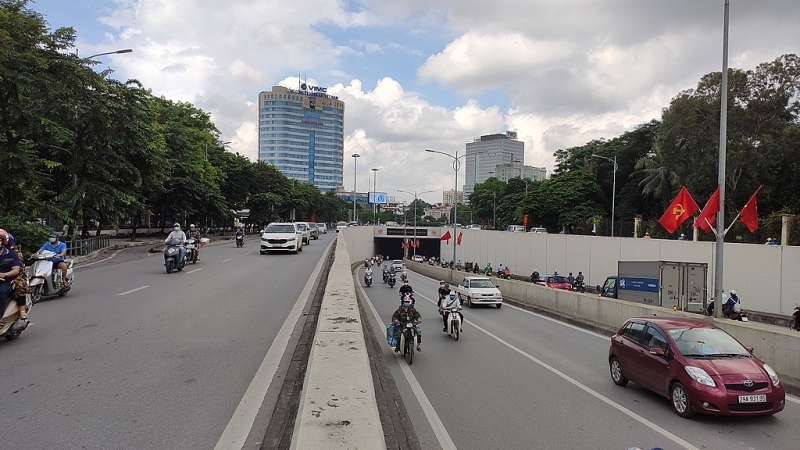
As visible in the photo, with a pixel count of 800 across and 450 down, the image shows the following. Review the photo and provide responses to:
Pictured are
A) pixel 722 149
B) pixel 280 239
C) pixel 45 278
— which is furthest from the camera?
pixel 280 239

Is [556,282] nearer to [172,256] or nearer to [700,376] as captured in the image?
[172,256]

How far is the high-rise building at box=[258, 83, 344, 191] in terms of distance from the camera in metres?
187

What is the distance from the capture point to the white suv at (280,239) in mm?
32219

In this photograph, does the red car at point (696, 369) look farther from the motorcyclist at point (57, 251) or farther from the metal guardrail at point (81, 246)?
the metal guardrail at point (81, 246)

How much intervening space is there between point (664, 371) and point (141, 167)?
33061 mm

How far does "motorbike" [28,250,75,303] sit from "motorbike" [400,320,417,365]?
8280 millimetres

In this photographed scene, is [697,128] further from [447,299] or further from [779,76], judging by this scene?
[447,299]

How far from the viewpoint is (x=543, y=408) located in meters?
7.99

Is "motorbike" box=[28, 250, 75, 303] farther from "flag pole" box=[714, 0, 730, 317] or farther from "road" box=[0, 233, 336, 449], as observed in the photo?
"flag pole" box=[714, 0, 730, 317]

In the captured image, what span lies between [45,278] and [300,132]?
18196cm

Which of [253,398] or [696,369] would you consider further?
[696,369]

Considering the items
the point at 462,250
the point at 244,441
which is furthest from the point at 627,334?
the point at 462,250

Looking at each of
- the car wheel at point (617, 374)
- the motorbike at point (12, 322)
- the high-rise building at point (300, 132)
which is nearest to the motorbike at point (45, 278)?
the motorbike at point (12, 322)

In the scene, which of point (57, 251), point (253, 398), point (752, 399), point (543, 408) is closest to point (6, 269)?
point (253, 398)
